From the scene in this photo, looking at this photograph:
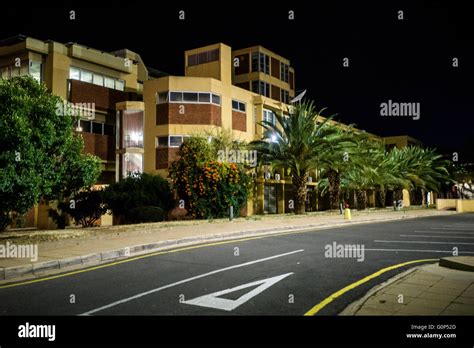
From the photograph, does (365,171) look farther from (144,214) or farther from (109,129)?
(109,129)

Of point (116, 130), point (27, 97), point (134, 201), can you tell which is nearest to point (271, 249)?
point (27, 97)

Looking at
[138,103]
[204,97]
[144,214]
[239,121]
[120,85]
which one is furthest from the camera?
[120,85]

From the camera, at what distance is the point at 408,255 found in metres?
10.5

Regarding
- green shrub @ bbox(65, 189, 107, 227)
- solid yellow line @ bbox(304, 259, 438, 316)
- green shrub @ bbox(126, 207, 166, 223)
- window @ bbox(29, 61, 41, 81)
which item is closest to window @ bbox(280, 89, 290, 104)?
window @ bbox(29, 61, 41, 81)

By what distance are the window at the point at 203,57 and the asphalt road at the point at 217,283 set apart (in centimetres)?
2742

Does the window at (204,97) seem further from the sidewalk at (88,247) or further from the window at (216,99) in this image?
the sidewalk at (88,247)

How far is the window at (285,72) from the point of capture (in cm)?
4926

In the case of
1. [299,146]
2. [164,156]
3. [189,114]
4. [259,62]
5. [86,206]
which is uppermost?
[259,62]

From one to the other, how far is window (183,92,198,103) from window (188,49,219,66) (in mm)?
6161

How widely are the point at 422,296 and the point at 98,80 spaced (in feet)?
107

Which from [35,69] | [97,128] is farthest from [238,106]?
[35,69]

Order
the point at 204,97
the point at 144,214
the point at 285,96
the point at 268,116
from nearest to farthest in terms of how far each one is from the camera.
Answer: the point at 144,214
the point at 204,97
the point at 268,116
the point at 285,96

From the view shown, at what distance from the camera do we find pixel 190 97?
3138 centimetres

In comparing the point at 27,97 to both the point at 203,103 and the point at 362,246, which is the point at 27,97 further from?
the point at 203,103
